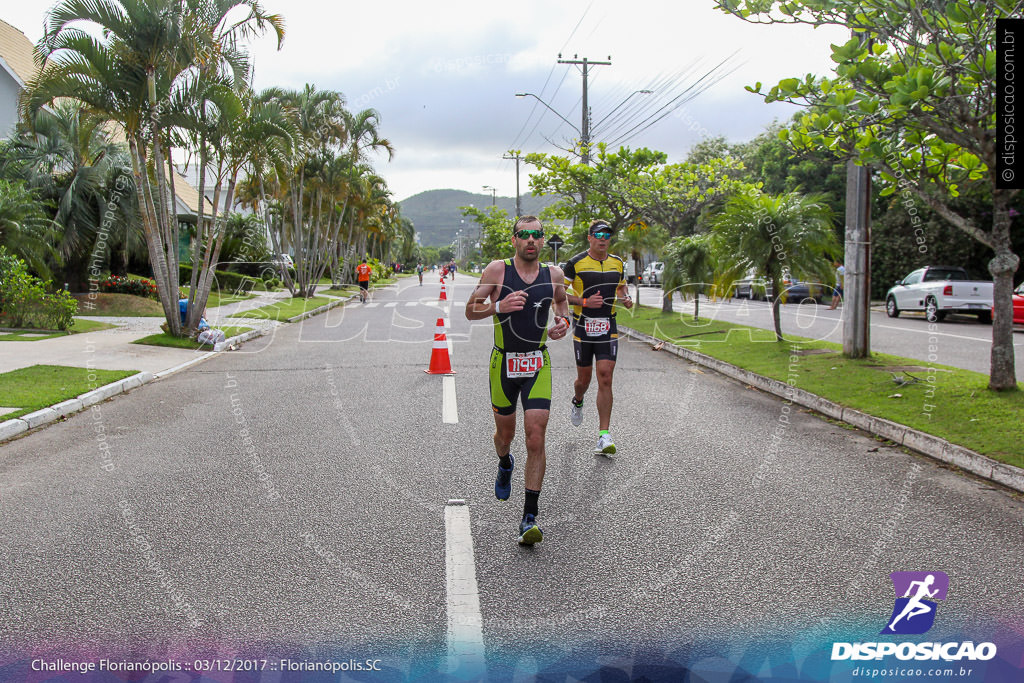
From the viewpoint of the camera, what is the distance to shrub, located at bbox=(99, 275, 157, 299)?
24.7 metres

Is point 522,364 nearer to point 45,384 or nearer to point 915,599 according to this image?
point 915,599

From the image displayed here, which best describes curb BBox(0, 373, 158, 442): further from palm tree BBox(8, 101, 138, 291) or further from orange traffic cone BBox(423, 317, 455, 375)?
palm tree BBox(8, 101, 138, 291)

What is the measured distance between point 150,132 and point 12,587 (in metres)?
12.7

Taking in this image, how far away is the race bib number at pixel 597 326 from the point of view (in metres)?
7.06

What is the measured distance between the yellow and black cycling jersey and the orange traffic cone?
191 inches

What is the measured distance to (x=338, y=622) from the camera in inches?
141

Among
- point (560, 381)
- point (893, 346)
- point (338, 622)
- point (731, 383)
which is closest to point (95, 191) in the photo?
point (560, 381)

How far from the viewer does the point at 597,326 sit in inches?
278

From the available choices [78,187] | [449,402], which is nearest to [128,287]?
[78,187]

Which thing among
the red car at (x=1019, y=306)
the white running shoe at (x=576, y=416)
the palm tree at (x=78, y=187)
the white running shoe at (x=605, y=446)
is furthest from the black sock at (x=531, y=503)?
the palm tree at (x=78, y=187)

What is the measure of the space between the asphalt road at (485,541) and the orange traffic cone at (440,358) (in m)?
2.99

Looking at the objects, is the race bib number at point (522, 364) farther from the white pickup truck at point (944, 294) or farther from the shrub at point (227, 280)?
the shrub at point (227, 280)

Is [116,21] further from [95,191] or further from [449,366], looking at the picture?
[95,191]

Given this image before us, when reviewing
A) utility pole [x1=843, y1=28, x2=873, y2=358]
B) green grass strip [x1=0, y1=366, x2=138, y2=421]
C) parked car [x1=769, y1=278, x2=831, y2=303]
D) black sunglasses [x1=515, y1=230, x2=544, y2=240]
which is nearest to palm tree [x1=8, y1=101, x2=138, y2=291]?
green grass strip [x1=0, y1=366, x2=138, y2=421]
